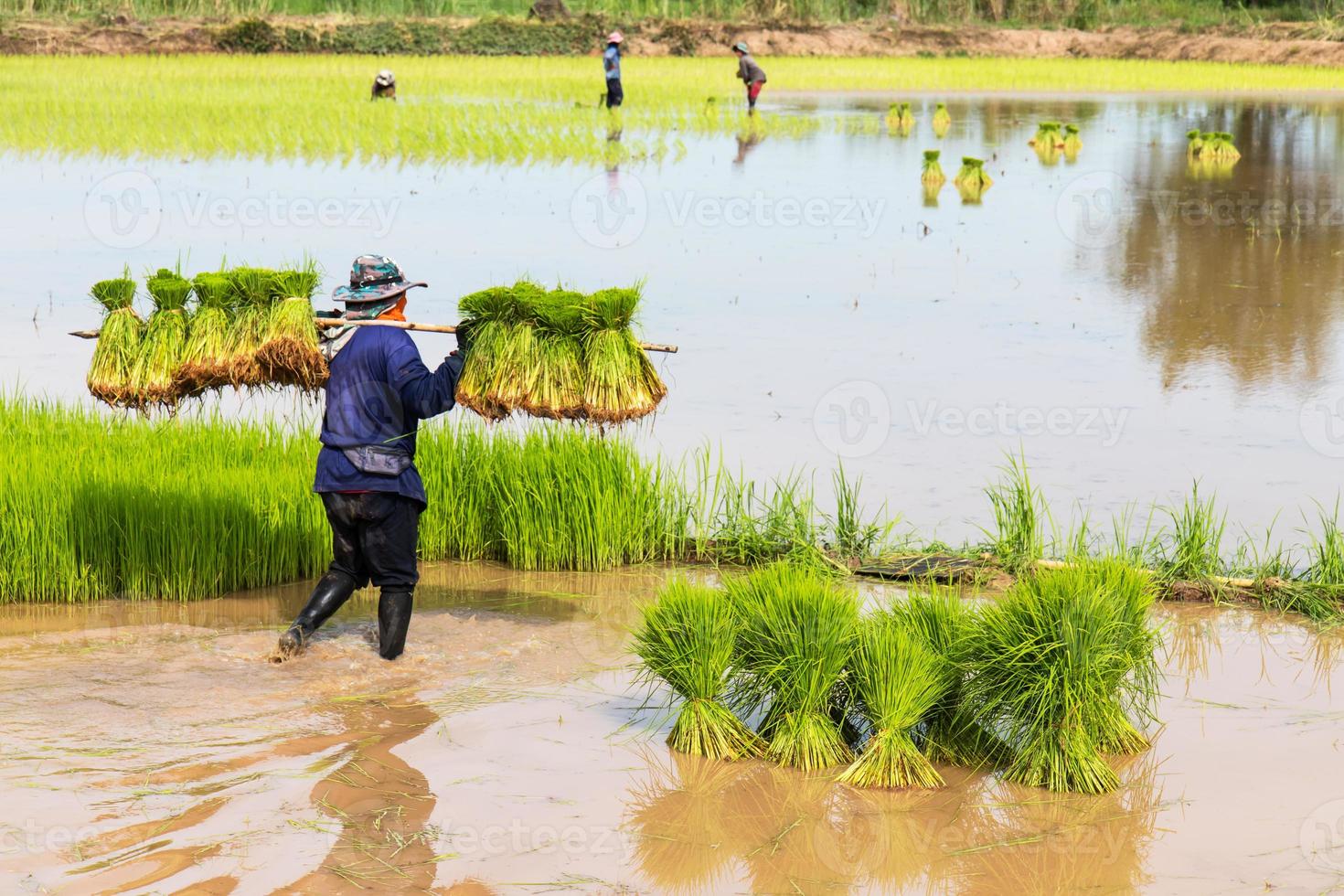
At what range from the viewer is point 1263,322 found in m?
10.0

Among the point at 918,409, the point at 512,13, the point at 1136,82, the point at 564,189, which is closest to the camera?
the point at 918,409

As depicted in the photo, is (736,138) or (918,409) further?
(736,138)

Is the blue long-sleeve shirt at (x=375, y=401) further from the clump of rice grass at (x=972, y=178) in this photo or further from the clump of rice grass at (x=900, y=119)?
the clump of rice grass at (x=900, y=119)

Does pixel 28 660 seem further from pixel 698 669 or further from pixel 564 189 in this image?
pixel 564 189

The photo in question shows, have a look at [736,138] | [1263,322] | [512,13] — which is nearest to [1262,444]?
[1263,322]

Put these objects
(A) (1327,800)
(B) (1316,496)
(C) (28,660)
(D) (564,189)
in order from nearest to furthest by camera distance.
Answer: (A) (1327,800), (C) (28,660), (B) (1316,496), (D) (564,189)

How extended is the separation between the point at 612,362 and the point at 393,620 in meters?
1.14

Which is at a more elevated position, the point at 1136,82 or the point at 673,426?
the point at 1136,82

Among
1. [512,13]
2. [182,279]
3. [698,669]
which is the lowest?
[698,669]

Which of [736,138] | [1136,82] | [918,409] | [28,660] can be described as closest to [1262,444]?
[918,409]

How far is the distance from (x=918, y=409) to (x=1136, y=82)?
26344 millimetres
